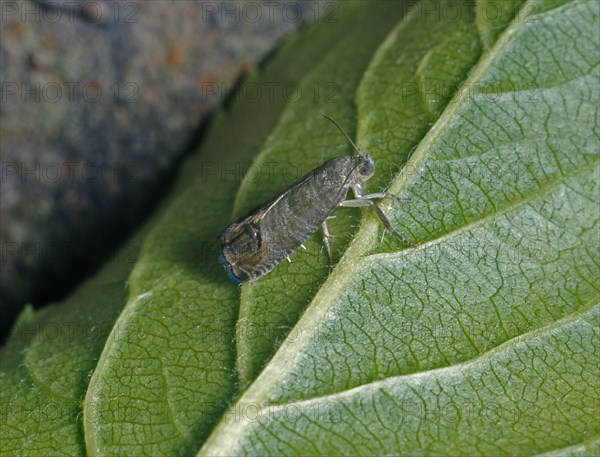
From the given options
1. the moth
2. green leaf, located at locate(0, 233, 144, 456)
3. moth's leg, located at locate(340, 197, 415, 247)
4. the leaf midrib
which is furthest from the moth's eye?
green leaf, located at locate(0, 233, 144, 456)

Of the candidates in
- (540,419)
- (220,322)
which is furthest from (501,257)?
(220,322)

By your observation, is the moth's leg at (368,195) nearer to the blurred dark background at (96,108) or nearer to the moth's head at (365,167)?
the moth's head at (365,167)

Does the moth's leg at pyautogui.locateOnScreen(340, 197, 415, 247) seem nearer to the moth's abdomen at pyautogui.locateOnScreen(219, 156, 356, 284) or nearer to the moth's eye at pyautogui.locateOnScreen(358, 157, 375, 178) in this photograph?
the moth's abdomen at pyautogui.locateOnScreen(219, 156, 356, 284)

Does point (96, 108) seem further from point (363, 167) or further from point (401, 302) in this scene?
point (401, 302)

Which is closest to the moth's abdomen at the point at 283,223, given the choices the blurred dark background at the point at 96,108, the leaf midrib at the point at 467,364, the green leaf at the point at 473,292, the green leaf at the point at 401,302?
the green leaf at the point at 401,302

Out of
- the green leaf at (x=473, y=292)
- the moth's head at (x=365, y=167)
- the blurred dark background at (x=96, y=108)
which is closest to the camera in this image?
the green leaf at (x=473, y=292)

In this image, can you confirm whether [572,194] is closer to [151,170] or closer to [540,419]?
[540,419]
